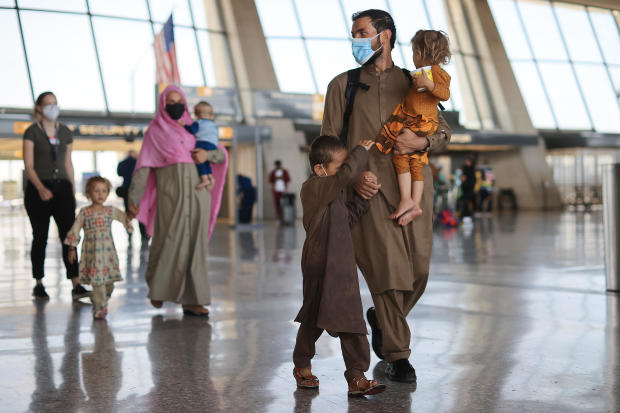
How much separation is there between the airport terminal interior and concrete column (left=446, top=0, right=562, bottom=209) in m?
0.07

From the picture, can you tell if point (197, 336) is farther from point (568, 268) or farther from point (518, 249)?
point (518, 249)

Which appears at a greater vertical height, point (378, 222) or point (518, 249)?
point (378, 222)

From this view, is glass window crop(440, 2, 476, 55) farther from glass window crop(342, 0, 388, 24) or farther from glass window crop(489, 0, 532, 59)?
glass window crop(342, 0, 388, 24)

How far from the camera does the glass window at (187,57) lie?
80.3 feet

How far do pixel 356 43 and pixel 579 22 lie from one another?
3262 cm

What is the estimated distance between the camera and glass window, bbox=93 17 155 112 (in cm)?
2270

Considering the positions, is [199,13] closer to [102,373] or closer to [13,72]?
[13,72]

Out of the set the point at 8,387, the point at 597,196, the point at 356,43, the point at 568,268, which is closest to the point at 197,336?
the point at 8,387

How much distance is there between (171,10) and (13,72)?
5.61 m

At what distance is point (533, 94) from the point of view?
30500 millimetres

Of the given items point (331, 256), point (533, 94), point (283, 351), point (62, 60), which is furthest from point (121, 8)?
point (331, 256)

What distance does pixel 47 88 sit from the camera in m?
21.8

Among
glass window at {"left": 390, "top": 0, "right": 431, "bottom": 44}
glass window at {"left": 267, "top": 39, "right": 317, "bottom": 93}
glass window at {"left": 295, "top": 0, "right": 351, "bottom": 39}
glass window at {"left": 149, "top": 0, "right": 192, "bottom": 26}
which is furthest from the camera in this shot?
glass window at {"left": 390, "top": 0, "right": 431, "bottom": 44}

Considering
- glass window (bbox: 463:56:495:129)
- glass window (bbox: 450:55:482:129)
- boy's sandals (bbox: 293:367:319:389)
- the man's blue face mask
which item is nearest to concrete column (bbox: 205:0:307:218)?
glass window (bbox: 450:55:482:129)
